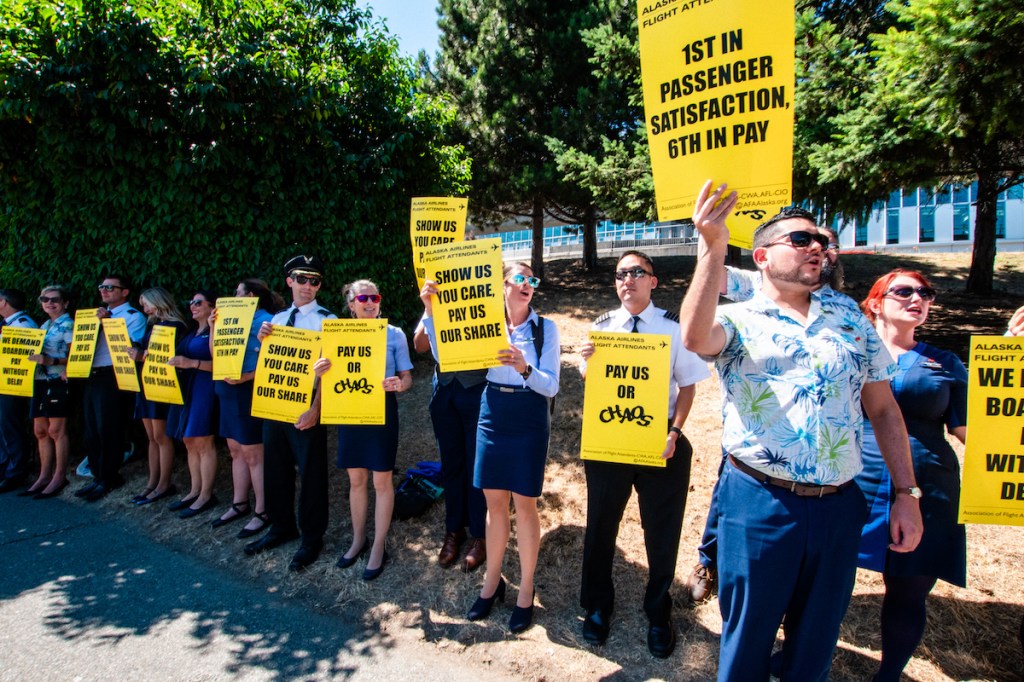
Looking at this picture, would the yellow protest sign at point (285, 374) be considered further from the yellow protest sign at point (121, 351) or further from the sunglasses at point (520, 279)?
the yellow protest sign at point (121, 351)

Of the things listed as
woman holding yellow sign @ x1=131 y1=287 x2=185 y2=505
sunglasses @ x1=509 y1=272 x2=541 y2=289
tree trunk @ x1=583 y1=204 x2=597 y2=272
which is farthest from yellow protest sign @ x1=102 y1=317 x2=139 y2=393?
tree trunk @ x1=583 y1=204 x2=597 y2=272

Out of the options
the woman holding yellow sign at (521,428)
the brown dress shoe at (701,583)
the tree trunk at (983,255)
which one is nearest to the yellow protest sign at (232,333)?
the woman holding yellow sign at (521,428)

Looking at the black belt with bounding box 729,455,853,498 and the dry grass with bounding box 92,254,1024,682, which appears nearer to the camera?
the black belt with bounding box 729,455,853,498

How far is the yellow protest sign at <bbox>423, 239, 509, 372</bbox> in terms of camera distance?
11.1 feet

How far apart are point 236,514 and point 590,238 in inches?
471

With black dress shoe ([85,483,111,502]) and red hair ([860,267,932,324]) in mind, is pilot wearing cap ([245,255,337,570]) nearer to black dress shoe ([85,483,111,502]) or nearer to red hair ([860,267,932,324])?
black dress shoe ([85,483,111,502])

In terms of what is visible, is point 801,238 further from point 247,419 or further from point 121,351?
point 121,351

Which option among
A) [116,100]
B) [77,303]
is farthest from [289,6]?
[77,303]

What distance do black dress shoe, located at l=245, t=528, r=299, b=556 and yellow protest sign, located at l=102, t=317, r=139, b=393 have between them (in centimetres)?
219

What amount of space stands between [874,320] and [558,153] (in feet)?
29.6

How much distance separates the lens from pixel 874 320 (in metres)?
3.23

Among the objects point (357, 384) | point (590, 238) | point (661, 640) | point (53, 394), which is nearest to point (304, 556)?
point (357, 384)

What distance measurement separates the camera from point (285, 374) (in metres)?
4.38

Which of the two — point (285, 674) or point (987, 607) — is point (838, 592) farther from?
point (285, 674)
